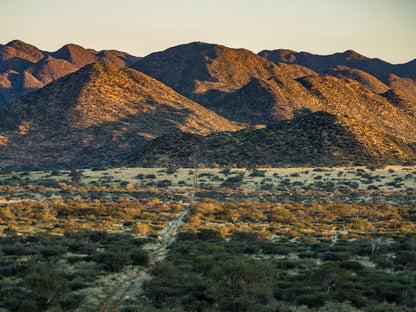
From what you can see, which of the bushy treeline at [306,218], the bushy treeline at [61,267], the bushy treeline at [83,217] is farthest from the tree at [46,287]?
the bushy treeline at [306,218]

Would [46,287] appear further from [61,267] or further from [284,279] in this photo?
[284,279]

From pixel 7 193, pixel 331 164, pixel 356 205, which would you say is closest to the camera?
pixel 356 205

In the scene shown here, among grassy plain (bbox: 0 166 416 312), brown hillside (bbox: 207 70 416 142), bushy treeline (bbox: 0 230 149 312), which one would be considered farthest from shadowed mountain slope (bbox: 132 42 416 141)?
bushy treeline (bbox: 0 230 149 312)

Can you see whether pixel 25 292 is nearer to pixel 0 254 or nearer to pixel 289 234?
pixel 0 254

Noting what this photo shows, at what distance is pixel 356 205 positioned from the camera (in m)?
42.9

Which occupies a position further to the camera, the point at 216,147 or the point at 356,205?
the point at 216,147

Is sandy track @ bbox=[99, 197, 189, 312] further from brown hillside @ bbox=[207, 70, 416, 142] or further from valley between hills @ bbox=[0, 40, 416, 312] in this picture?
brown hillside @ bbox=[207, 70, 416, 142]

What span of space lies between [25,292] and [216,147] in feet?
243

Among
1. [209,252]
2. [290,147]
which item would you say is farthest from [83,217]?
[290,147]

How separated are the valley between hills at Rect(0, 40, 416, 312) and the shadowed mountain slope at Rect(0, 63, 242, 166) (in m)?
0.42

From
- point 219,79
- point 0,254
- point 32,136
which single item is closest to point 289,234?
point 0,254

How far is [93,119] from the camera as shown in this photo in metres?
108

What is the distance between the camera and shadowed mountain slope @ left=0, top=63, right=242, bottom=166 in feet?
324

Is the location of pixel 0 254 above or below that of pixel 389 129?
below
